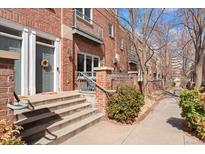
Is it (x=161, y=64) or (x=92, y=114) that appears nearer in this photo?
(x=92, y=114)

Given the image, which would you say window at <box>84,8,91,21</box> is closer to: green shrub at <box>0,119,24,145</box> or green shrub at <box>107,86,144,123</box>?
green shrub at <box>107,86,144,123</box>

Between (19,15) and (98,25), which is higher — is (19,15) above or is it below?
below

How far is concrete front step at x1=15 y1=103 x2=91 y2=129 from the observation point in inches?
200

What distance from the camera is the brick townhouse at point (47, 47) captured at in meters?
6.96

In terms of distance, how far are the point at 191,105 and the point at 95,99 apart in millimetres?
3628

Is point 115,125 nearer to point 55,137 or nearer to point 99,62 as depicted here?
point 55,137

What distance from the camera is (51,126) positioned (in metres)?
5.45

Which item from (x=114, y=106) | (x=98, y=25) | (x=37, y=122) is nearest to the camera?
(x=37, y=122)

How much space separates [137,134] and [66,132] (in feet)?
6.49

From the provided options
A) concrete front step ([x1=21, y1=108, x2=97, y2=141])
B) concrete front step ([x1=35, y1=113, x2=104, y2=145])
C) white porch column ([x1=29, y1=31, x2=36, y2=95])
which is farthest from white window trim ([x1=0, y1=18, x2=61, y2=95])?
concrete front step ([x1=35, y1=113, x2=104, y2=145])

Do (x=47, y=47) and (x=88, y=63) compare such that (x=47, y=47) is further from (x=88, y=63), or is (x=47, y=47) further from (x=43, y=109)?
(x=88, y=63)


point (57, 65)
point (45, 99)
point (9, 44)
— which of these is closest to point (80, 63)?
point (57, 65)
